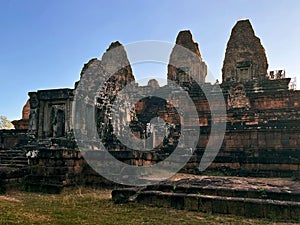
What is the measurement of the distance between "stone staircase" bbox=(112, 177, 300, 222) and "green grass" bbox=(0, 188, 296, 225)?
0.23 m

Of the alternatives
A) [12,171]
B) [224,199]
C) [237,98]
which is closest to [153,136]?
[237,98]

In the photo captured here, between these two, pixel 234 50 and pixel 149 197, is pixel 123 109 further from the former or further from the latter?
pixel 234 50

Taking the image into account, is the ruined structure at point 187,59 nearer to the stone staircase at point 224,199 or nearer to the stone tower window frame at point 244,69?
the stone tower window frame at point 244,69

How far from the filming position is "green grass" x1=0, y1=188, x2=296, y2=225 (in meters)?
5.14

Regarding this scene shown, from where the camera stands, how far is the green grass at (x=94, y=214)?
16.9ft

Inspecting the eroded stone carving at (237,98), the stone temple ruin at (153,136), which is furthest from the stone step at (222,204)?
the eroded stone carving at (237,98)

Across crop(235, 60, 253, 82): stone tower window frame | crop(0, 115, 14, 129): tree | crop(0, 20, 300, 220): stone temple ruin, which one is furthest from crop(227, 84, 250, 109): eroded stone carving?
crop(0, 115, 14, 129): tree

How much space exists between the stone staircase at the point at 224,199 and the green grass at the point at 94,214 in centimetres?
23

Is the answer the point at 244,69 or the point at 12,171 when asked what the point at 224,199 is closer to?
the point at 12,171

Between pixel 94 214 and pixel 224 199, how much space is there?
2.66 m

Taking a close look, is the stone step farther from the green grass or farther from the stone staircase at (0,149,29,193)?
the stone staircase at (0,149,29,193)

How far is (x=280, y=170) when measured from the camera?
38.1ft

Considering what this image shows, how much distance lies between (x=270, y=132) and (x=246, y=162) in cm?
284

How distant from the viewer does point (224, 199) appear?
596 centimetres
